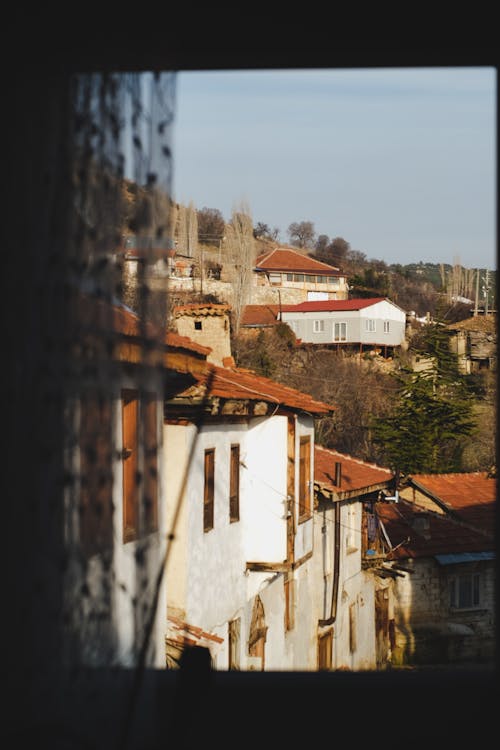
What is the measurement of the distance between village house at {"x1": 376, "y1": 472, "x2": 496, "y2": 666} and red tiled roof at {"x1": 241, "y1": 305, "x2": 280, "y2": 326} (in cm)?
1892

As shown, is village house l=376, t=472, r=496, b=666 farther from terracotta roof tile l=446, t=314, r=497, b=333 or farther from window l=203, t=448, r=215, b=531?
terracotta roof tile l=446, t=314, r=497, b=333

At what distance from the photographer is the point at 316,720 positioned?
6.14ft

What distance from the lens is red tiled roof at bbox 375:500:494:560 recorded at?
680 inches

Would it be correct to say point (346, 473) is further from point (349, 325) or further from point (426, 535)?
point (349, 325)

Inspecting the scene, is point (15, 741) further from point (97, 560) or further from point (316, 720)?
point (316, 720)

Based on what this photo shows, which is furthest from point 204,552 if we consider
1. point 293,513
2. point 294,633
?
point 294,633

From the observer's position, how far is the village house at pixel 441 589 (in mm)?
17219

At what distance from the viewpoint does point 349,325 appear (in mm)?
36938

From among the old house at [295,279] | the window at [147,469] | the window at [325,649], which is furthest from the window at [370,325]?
the window at [147,469]

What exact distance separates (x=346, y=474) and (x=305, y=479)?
2.32m

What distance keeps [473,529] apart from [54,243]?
17.4 m

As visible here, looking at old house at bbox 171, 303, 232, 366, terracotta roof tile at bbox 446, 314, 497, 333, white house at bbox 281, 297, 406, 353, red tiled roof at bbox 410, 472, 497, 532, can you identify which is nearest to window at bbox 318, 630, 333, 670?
old house at bbox 171, 303, 232, 366

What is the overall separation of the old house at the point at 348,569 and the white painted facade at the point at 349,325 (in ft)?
67.2

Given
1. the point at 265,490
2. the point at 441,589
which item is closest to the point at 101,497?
the point at 265,490
